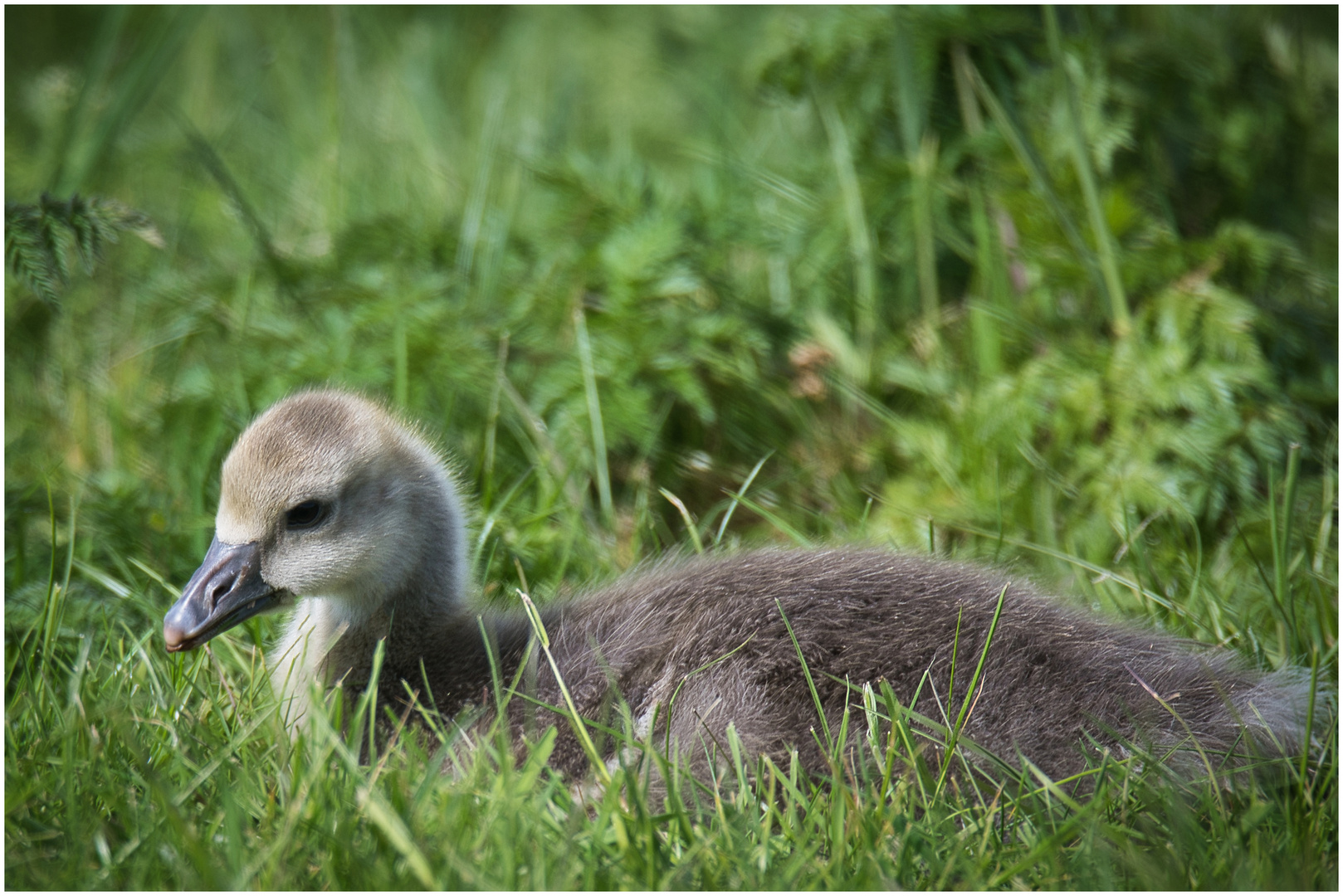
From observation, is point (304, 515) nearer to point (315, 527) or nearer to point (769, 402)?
point (315, 527)

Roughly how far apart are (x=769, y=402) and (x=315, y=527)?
1.65m

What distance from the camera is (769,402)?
3658 mm

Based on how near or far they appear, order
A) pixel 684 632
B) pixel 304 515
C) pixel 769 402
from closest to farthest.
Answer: pixel 684 632, pixel 304 515, pixel 769 402

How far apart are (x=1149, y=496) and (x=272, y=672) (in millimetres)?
2091

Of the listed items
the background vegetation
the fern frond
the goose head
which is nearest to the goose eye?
the goose head

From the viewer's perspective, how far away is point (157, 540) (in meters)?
3.00

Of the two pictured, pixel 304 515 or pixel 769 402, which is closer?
pixel 304 515

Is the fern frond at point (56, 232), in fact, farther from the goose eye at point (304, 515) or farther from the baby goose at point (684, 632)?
the goose eye at point (304, 515)

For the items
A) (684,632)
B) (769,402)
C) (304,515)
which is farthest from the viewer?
(769,402)

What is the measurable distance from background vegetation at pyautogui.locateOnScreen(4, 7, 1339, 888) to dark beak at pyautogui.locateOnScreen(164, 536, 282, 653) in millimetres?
128

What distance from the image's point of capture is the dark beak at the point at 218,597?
2.25m

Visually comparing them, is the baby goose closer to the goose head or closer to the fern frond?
the goose head

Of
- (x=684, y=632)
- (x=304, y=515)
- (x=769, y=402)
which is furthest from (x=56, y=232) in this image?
(x=769, y=402)

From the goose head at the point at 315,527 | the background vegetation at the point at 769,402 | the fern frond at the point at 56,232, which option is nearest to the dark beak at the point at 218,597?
the goose head at the point at 315,527
